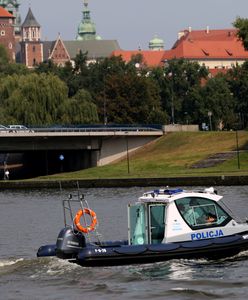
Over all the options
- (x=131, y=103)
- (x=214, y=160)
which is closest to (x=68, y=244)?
(x=214, y=160)

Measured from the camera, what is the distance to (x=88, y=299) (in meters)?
38.6

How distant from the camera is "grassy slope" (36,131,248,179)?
10575 cm

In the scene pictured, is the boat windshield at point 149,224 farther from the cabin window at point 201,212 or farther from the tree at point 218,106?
the tree at point 218,106

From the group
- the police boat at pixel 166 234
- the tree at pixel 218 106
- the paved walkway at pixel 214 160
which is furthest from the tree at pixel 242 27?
the police boat at pixel 166 234

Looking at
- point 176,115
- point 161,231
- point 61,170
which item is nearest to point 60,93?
point 61,170

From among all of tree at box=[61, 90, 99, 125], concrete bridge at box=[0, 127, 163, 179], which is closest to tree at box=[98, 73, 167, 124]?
tree at box=[61, 90, 99, 125]

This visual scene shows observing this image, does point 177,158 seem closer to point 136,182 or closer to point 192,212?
point 136,182

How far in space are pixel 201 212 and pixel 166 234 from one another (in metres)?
1.52

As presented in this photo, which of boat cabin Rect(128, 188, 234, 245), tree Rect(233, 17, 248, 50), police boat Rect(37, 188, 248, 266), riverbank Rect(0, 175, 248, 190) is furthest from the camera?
tree Rect(233, 17, 248, 50)

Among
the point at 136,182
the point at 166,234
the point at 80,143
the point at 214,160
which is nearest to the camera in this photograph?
the point at 166,234

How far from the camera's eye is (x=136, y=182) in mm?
98125

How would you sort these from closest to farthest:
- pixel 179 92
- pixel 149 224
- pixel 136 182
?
pixel 149 224
pixel 136 182
pixel 179 92

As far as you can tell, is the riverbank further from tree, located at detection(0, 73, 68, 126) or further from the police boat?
the police boat

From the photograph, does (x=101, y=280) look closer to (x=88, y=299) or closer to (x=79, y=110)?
(x=88, y=299)
